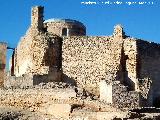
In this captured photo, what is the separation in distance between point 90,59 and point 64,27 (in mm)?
5606

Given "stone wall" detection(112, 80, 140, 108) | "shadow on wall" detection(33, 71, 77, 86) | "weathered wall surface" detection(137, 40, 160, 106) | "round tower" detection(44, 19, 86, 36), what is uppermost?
"round tower" detection(44, 19, 86, 36)

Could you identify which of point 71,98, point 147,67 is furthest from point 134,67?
point 71,98

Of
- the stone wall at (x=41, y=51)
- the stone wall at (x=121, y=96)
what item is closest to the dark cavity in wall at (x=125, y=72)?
the stone wall at (x=41, y=51)

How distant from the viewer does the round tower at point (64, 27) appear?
32.9m

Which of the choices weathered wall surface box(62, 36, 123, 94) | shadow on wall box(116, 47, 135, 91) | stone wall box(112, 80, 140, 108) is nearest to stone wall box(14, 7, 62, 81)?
weathered wall surface box(62, 36, 123, 94)

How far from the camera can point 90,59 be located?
93.2 feet

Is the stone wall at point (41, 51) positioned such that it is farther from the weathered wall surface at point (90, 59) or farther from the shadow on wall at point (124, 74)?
the shadow on wall at point (124, 74)

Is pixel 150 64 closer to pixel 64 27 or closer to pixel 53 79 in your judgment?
pixel 53 79

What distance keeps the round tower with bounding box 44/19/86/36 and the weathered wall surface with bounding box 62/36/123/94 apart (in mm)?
3927

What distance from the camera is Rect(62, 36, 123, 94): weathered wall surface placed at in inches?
1102

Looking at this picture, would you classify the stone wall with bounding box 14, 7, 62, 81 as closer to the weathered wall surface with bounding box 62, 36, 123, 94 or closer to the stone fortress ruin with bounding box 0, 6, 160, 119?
the stone fortress ruin with bounding box 0, 6, 160, 119

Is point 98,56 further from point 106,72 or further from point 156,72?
point 156,72

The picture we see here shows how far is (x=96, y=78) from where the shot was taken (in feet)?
91.6

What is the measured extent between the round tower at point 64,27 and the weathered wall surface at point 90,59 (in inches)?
155
